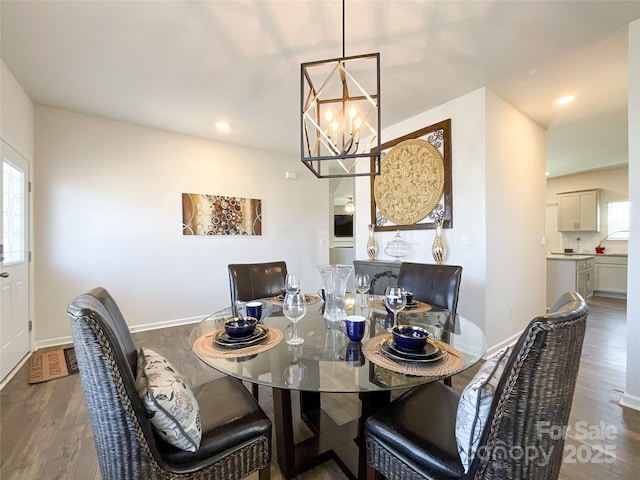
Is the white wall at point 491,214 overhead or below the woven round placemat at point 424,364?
overhead

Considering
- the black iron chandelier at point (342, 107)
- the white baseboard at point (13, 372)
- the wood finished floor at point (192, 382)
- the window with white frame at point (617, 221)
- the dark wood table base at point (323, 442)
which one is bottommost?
the wood finished floor at point (192, 382)

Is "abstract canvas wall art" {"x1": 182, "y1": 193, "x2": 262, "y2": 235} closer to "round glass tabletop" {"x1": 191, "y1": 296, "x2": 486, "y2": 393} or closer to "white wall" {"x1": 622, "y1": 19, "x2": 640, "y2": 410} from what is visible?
"round glass tabletop" {"x1": 191, "y1": 296, "x2": 486, "y2": 393}

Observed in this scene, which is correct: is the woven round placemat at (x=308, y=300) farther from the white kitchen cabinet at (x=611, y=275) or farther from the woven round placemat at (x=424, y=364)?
the white kitchen cabinet at (x=611, y=275)

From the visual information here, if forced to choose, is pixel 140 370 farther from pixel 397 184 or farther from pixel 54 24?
pixel 397 184

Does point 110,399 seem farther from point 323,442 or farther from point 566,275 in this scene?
point 566,275

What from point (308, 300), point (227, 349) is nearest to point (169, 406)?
point (227, 349)

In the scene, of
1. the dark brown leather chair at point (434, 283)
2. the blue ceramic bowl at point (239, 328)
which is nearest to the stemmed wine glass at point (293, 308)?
the blue ceramic bowl at point (239, 328)

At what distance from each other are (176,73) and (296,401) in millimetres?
2859

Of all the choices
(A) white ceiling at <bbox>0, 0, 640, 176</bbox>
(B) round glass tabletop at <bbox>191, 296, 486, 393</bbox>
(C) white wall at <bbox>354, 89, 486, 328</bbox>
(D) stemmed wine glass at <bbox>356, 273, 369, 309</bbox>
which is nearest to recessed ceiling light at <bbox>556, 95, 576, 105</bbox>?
(A) white ceiling at <bbox>0, 0, 640, 176</bbox>

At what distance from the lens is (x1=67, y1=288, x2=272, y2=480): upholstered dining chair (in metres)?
0.74

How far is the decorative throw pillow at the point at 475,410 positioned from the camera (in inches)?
29.9

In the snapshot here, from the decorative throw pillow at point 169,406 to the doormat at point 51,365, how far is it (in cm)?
226

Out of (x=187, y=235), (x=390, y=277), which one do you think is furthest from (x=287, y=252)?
(x=390, y=277)

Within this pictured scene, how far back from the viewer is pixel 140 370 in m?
0.93
